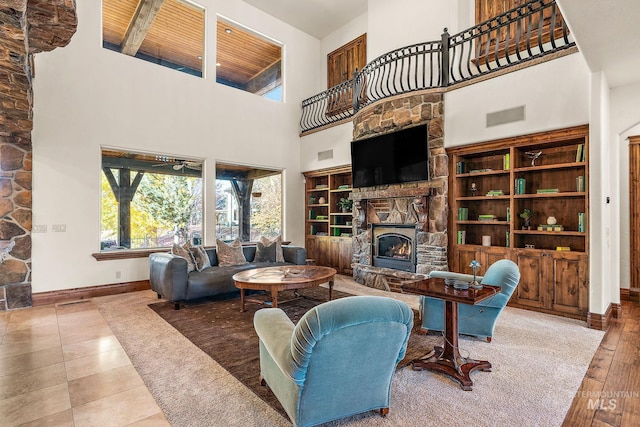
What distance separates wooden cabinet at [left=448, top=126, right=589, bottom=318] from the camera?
424 cm

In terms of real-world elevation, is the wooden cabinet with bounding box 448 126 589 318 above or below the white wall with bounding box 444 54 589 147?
below

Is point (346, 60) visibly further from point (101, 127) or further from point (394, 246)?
point (101, 127)

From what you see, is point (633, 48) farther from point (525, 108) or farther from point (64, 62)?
point (64, 62)

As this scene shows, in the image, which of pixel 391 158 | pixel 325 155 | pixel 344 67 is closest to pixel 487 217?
pixel 391 158

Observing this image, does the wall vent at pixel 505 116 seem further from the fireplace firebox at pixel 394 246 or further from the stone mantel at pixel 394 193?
the fireplace firebox at pixel 394 246

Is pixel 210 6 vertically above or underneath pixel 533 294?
above

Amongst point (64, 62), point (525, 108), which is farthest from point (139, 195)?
point (525, 108)

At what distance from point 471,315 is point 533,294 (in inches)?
70.4

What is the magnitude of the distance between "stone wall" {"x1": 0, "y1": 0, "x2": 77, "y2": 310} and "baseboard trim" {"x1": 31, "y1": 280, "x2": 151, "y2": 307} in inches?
6.5

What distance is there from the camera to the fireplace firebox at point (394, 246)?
5840mm

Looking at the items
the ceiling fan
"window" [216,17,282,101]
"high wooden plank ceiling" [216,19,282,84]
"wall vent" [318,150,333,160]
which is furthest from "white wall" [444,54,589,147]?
the ceiling fan

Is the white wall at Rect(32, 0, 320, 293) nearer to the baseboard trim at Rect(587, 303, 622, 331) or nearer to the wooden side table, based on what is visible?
the wooden side table

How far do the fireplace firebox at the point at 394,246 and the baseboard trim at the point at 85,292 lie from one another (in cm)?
438

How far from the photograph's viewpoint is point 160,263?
15.6 feet
